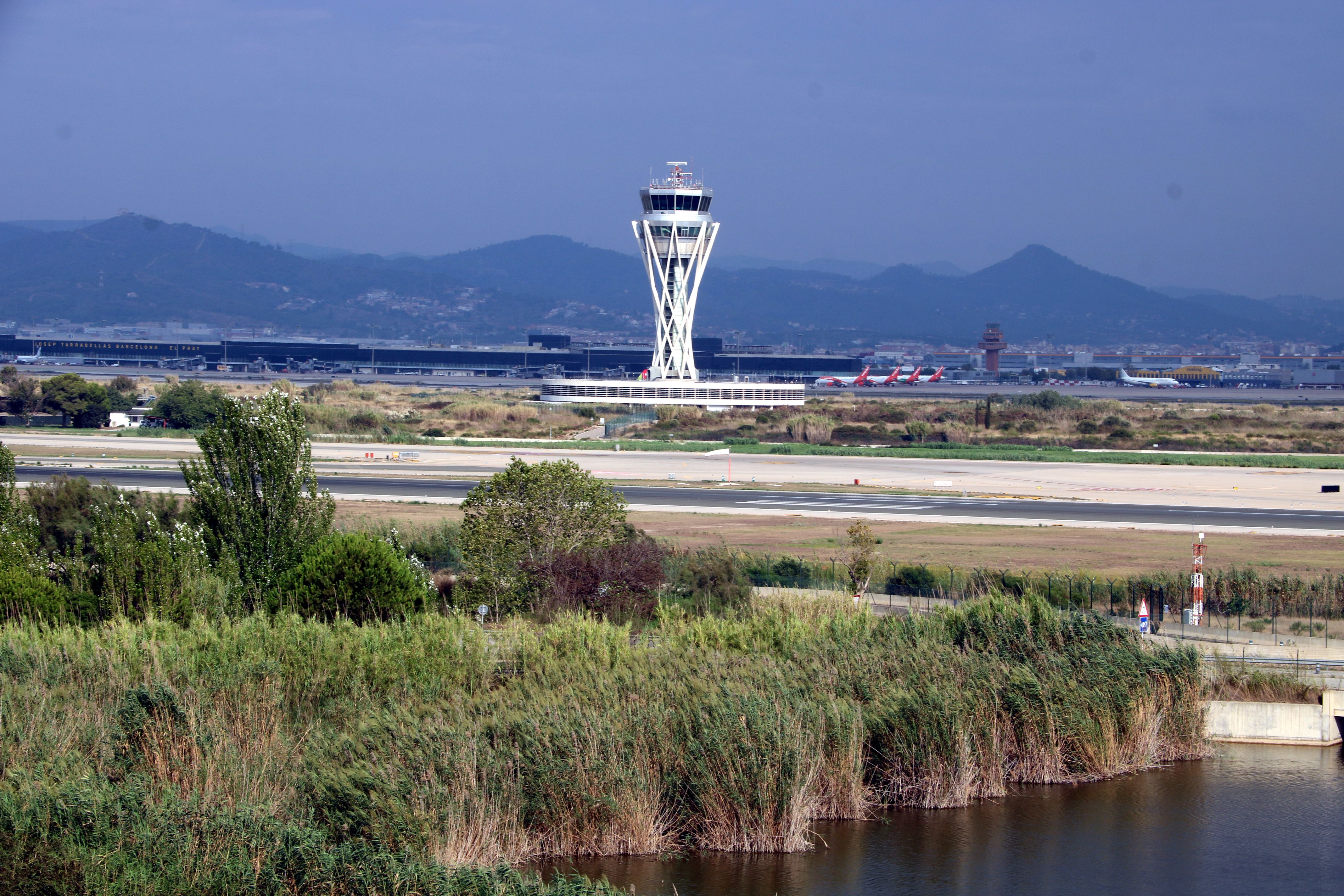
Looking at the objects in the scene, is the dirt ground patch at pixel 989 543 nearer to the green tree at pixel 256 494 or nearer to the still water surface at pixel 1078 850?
the green tree at pixel 256 494

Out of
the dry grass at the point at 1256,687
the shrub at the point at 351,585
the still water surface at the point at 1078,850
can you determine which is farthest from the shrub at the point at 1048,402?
the still water surface at the point at 1078,850

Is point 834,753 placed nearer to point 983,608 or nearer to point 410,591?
point 983,608

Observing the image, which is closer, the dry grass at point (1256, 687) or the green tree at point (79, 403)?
the dry grass at point (1256, 687)

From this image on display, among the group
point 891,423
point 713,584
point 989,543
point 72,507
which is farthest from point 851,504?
point 891,423

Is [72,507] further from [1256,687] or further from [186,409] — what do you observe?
[186,409]

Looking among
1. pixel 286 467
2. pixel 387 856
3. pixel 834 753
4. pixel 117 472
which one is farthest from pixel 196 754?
pixel 117 472

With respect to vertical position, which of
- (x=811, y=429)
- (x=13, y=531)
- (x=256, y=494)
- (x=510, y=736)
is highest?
(x=811, y=429)
